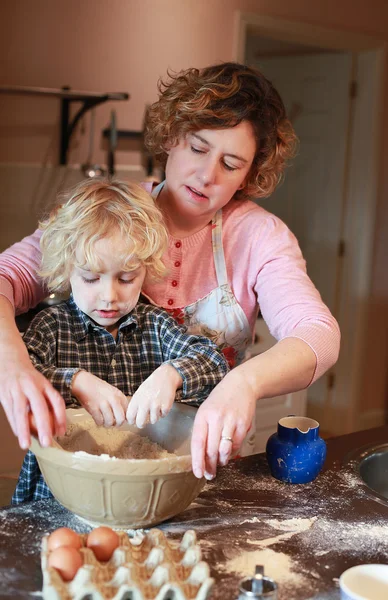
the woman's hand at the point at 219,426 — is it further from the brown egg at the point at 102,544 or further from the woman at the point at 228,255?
the brown egg at the point at 102,544

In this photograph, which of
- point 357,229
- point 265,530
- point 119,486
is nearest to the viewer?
point 119,486

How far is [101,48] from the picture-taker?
3.10m

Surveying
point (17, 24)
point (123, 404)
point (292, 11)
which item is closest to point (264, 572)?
point (123, 404)

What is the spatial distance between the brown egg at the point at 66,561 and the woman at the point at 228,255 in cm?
20

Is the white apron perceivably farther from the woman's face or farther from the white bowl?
the white bowl

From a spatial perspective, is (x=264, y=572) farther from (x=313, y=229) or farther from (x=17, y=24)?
(x=313, y=229)

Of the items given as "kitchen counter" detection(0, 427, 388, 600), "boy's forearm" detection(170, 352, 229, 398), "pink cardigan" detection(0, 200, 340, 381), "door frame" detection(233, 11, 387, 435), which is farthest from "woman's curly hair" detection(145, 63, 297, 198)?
"door frame" detection(233, 11, 387, 435)

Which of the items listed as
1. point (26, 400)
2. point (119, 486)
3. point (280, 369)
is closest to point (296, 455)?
point (280, 369)

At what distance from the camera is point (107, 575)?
3.17 ft

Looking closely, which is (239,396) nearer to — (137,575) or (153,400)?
(153,400)

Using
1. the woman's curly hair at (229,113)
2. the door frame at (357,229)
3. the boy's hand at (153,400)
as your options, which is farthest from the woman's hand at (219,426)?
the door frame at (357,229)

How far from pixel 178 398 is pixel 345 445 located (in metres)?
0.43

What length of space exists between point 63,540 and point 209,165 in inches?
29.4

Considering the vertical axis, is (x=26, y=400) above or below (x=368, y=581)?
above
